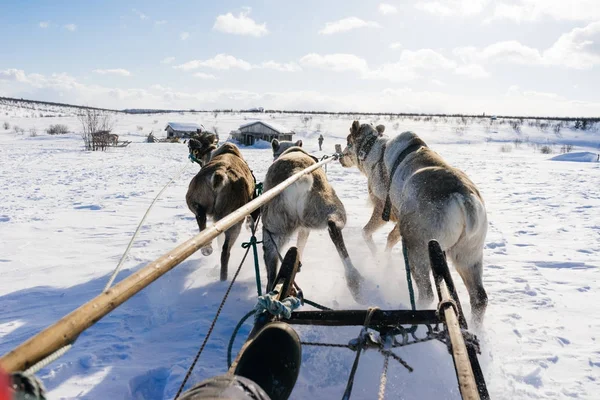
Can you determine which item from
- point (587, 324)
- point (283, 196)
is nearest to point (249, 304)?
point (283, 196)

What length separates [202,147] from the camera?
5.72 meters

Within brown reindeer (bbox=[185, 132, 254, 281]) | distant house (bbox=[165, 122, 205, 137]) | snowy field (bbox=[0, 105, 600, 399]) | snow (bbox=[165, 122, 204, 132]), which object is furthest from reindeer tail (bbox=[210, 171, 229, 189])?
snow (bbox=[165, 122, 204, 132])

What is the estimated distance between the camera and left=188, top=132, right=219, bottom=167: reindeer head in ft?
18.5

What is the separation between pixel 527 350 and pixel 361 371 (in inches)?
50.1

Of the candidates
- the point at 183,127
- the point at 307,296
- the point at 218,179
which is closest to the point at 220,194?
the point at 218,179

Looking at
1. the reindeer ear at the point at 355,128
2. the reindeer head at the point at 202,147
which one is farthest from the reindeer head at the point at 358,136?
the reindeer head at the point at 202,147

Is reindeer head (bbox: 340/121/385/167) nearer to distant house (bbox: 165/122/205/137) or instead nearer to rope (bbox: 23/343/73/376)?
rope (bbox: 23/343/73/376)

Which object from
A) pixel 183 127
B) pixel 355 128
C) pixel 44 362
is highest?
pixel 183 127

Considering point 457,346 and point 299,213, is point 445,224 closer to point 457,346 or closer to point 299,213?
point 299,213

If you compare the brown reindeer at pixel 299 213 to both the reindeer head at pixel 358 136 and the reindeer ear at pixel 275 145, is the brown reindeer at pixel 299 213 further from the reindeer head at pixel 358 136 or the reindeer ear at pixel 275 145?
the reindeer head at pixel 358 136

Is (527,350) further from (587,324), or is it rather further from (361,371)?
(361,371)

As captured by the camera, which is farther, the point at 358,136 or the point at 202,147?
the point at 202,147

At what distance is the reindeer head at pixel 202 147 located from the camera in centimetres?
564

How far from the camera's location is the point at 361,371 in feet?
8.14
